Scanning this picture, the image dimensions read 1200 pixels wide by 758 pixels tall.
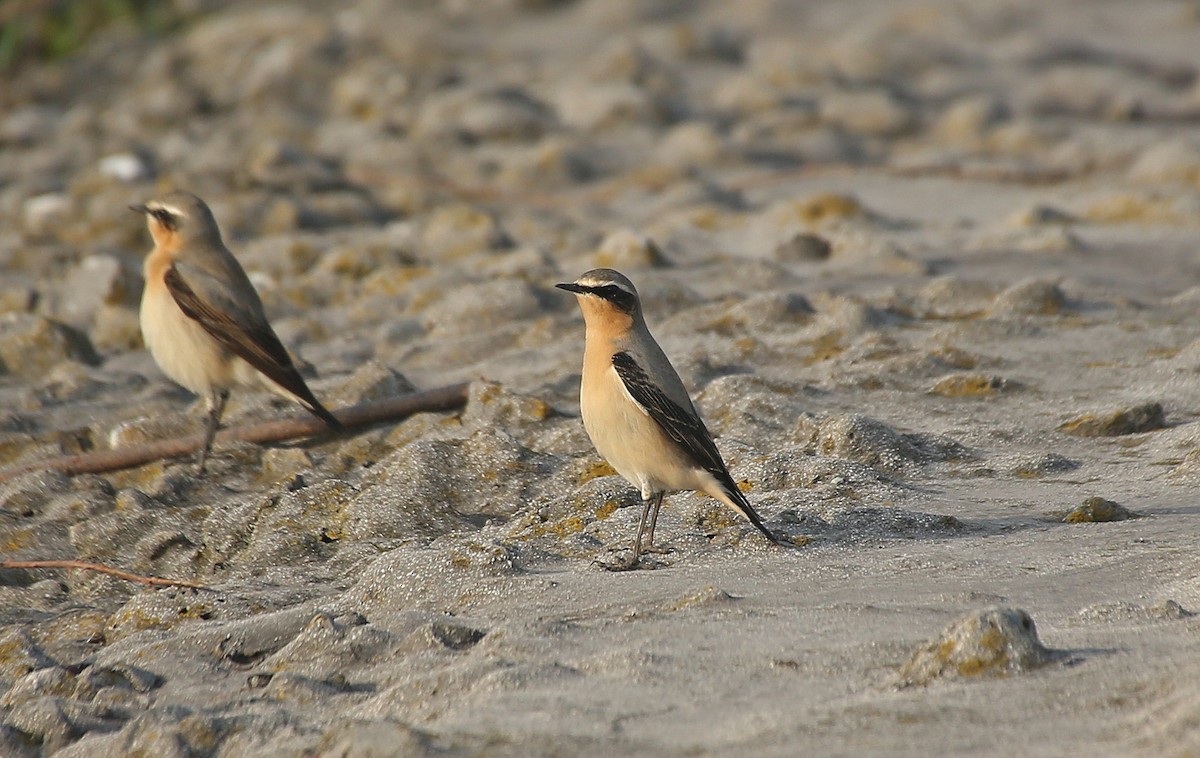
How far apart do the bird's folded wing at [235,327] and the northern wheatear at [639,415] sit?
182cm

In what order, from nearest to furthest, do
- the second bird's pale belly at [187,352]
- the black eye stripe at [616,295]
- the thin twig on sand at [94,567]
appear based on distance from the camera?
the thin twig on sand at [94,567]
the black eye stripe at [616,295]
the second bird's pale belly at [187,352]

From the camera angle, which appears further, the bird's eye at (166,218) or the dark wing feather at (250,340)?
the bird's eye at (166,218)

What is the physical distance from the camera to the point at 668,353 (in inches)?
319

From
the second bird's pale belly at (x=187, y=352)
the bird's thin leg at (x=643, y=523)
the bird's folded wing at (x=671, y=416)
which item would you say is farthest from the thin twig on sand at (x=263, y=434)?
the bird's thin leg at (x=643, y=523)

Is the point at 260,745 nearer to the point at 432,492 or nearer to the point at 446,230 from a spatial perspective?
the point at 432,492

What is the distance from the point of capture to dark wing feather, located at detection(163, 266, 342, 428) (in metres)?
7.35

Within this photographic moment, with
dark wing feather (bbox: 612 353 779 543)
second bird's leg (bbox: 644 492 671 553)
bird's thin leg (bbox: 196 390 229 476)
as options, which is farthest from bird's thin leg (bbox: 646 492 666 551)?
bird's thin leg (bbox: 196 390 229 476)

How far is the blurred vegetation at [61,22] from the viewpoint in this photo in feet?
51.8

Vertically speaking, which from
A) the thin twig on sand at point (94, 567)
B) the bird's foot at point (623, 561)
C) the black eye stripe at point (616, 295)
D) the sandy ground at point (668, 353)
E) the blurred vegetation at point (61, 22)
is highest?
the blurred vegetation at point (61, 22)

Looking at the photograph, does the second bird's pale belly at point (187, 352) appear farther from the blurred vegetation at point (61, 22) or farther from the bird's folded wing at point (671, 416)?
the blurred vegetation at point (61, 22)

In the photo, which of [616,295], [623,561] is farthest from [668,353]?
[623,561]

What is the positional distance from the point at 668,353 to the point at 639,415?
7.24 feet

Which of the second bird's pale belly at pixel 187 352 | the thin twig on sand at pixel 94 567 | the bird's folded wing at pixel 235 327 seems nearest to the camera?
the thin twig on sand at pixel 94 567

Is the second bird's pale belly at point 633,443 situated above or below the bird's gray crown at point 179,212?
below
